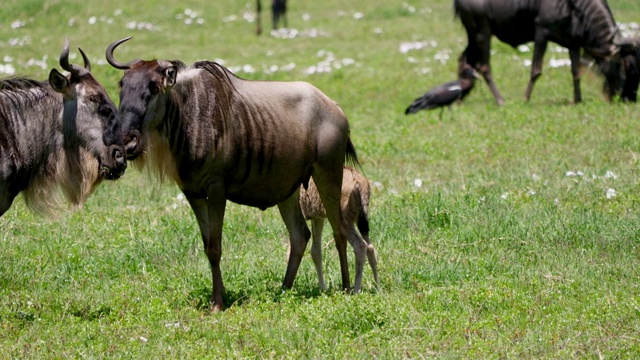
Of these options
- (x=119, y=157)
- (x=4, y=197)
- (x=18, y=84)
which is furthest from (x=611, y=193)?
(x=4, y=197)

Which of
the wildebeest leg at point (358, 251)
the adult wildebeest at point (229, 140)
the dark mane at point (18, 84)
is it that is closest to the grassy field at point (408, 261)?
the wildebeest leg at point (358, 251)

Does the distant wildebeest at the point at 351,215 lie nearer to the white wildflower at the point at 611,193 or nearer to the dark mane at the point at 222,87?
the dark mane at the point at 222,87

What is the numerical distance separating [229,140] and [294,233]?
44.0 inches

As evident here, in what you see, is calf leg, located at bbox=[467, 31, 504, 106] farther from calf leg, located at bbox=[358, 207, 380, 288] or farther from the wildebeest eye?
the wildebeest eye

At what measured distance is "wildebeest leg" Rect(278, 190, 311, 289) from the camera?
8.11 metres

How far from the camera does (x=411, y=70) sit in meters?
20.8

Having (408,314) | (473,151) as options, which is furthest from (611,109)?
(408,314)

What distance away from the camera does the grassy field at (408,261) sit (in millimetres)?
6457

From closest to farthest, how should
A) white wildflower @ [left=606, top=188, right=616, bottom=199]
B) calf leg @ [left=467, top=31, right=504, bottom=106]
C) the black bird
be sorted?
white wildflower @ [left=606, top=188, right=616, bottom=199] → the black bird → calf leg @ [left=467, top=31, right=504, bottom=106]

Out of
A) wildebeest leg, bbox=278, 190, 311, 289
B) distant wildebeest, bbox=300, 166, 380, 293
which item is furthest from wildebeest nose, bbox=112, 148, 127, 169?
distant wildebeest, bbox=300, 166, 380, 293

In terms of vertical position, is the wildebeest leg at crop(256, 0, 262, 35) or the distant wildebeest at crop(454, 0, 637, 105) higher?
the distant wildebeest at crop(454, 0, 637, 105)

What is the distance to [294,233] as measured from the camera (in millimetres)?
8219

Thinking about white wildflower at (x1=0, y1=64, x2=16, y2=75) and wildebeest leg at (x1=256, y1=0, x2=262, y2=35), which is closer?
white wildflower at (x1=0, y1=64, x2=16, y2=75)

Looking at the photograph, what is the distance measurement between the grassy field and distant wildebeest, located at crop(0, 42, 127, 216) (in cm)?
87
